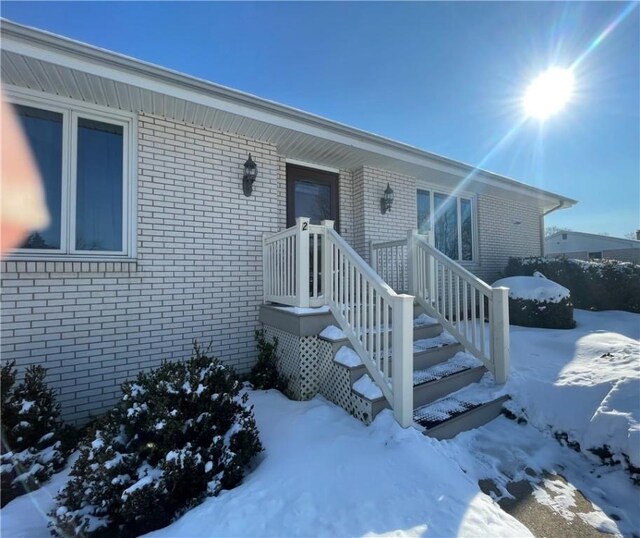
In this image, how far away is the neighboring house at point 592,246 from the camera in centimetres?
2105

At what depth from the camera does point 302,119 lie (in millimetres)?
4137

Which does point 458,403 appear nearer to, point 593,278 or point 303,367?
point 303,367

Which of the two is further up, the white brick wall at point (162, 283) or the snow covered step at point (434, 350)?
the white brick wall at point (162, 283)

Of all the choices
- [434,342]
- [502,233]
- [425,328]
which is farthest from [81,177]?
[502,233]

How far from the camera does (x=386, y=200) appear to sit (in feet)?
18.4

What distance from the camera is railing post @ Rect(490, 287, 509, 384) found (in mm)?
3543

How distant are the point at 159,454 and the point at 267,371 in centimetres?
191

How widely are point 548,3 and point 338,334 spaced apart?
541cm

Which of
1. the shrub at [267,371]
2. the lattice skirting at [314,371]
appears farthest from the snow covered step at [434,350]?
the shrub at [267,371]

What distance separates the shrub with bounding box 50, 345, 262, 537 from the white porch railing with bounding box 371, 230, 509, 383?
289 cm

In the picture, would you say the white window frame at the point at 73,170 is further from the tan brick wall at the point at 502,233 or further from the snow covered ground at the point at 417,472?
the tan brick wall at the point at 502,233

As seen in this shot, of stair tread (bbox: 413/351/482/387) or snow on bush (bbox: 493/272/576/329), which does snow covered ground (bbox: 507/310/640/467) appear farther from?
snow on bush (bbox: 493/272/576/329)

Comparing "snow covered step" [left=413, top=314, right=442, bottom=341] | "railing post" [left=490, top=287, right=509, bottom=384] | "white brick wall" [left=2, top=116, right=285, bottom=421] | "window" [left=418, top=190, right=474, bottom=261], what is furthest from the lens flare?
"white brick wall" [left=2, top=116, right=285, bottom=421]

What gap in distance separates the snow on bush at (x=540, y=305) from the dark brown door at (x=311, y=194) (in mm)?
3972
